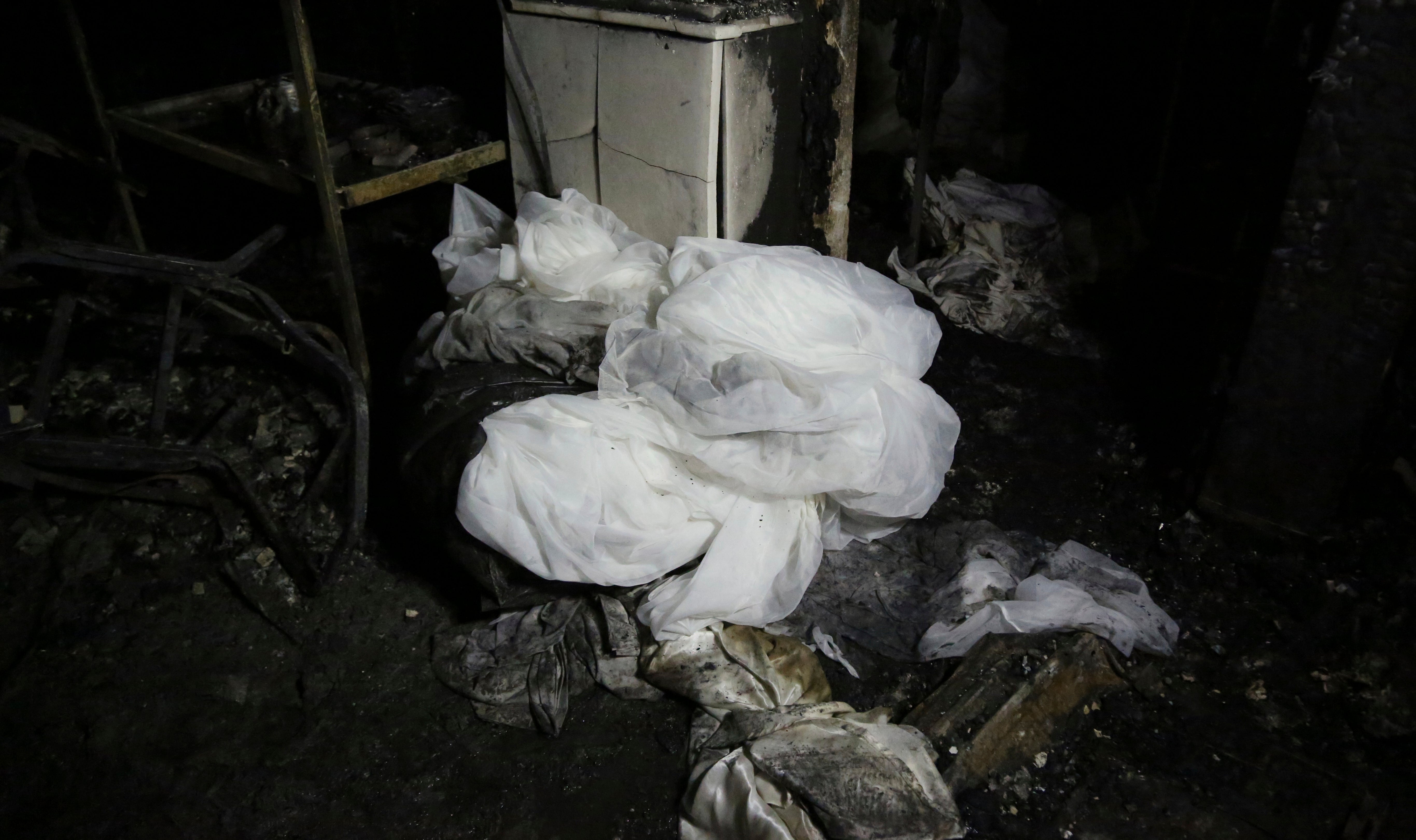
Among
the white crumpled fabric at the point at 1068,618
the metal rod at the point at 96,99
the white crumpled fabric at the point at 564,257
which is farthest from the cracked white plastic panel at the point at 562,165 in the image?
the white crumpled fabric at the point at 1068,618

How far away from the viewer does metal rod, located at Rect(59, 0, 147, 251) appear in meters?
3.51

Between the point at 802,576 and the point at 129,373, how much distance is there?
2.98 metres

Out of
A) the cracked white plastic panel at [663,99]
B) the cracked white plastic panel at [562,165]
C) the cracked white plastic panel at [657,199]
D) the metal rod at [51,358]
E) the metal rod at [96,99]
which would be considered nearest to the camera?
the metal rod at [51,358]

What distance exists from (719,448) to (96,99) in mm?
2955

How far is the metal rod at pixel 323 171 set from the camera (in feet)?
8.59

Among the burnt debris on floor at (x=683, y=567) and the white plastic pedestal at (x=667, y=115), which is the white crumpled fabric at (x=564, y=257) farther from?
the white plastic pedestal at (x=667, y=115)

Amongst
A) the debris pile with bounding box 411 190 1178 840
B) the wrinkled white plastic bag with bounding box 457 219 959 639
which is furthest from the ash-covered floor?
the wrinkled white plastic bag with bounding box 457 219 959 639

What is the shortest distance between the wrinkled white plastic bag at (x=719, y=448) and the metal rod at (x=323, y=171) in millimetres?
954

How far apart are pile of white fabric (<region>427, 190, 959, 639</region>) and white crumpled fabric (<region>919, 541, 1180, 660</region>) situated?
38cm

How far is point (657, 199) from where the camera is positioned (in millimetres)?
3098

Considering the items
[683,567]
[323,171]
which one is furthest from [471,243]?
[683,567]

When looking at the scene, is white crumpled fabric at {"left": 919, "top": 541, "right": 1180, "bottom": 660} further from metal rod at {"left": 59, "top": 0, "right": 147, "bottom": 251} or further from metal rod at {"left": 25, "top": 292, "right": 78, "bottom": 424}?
metal rod at {"left": 59, "top": 0, "right": 147, "bottom": 251}

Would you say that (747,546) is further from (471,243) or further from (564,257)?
(471,243)

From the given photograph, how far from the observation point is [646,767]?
7.84ft
